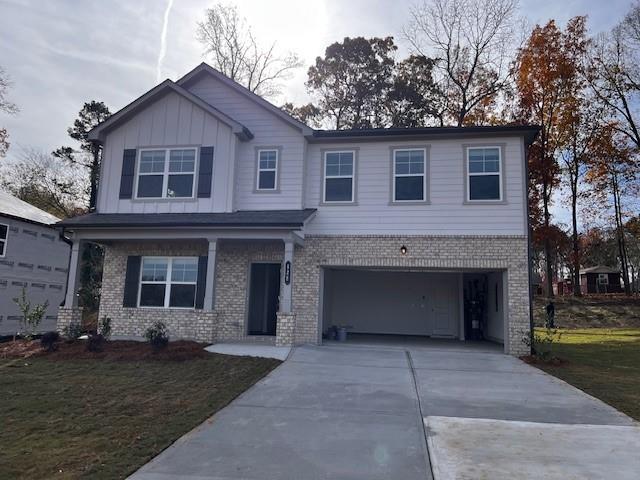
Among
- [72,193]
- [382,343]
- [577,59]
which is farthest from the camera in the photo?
[72,193]

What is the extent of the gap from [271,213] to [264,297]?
276 cm

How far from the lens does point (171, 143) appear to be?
46.0 feet

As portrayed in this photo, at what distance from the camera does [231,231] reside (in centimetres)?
1233

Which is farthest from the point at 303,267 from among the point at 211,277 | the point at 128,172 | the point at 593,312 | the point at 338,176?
the point at 593,312

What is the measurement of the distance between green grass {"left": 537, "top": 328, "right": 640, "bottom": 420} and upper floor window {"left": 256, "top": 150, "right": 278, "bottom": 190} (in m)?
8.38

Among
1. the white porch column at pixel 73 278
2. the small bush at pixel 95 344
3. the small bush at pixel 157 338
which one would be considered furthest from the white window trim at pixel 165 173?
the small bush at pixel 95 344

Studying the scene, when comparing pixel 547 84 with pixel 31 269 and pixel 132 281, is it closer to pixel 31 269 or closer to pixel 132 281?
pixel 132 281

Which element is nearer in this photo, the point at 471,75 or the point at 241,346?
the point at 241,346

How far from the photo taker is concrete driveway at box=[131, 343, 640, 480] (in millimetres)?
4613

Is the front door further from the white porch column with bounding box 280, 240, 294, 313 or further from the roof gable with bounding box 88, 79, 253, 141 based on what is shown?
the roof gable with bounding box 88, 79, 253, 141

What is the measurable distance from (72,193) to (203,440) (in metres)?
28.1

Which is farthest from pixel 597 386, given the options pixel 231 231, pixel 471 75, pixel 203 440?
pixel 471 75

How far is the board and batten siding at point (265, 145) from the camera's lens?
13555 mm

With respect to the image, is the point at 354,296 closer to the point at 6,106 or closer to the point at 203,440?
the point at 203,440
